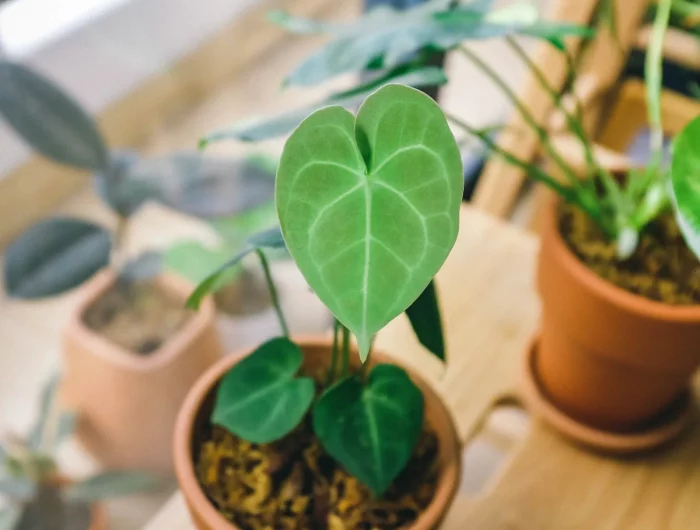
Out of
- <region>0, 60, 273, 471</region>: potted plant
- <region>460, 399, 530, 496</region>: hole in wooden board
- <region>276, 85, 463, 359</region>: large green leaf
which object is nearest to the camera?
<region>276, 85, 463, 359</region>: large green leaf

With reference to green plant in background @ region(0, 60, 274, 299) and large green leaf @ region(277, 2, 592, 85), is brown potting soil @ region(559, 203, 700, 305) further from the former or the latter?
green plant in background @ region(0, 60, 274, 299)

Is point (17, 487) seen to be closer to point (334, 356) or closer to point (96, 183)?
point (96, 183)

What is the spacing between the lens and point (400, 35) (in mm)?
538

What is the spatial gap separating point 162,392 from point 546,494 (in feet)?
1.72

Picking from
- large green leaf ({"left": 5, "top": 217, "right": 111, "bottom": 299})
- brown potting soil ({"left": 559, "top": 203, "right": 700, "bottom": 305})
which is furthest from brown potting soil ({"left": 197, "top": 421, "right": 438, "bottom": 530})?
large green leaf ({"left": 5, "top": 217, "right": 111, "bottom": 299})

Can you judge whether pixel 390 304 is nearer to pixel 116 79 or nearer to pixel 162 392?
pixel 162 392

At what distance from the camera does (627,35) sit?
1087 millimetres

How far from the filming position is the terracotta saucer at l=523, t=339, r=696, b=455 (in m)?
0.68

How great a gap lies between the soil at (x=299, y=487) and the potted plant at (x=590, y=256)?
19 cm

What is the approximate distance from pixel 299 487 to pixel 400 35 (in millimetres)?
362

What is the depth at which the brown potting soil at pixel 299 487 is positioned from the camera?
1.69 feet

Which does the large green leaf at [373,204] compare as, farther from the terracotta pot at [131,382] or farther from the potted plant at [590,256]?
the terracotta pot at [131,382]

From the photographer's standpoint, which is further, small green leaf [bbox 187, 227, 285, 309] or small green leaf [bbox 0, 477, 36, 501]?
small green leaf [bbox 0, 477, 36, 501]

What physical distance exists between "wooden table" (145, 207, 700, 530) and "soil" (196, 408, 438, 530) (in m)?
0.12
